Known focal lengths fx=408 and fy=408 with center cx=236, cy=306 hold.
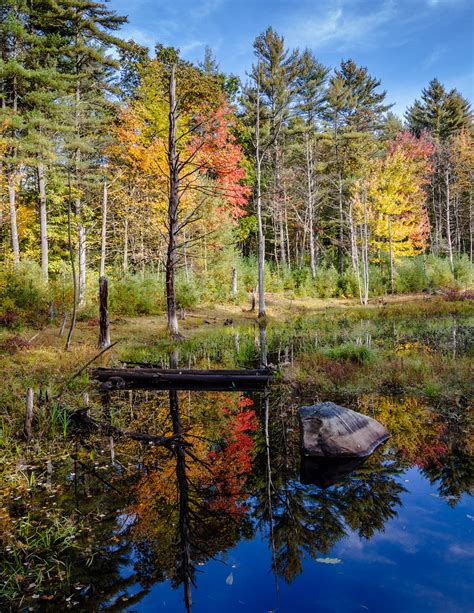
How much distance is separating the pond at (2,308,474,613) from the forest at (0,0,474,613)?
0.08 ft

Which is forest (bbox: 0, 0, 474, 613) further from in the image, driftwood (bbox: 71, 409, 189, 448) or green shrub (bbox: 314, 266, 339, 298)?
green shrub (bbox: 314, 266, 339, 298)

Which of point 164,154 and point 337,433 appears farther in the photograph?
point 164,154

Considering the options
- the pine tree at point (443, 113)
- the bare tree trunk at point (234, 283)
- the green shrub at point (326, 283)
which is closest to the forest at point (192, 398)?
the bare tree trunk at point (234, 283)

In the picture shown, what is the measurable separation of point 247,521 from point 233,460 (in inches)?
56.8

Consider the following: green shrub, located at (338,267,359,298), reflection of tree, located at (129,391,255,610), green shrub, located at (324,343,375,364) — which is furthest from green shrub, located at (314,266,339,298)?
reflection of tree, located at (129,391,255,610)

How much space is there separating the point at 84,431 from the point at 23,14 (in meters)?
25.5

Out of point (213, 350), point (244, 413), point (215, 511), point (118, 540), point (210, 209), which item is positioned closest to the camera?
point (118, 540)

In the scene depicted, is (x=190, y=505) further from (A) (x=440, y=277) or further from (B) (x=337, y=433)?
(A) (x=440, y=277)

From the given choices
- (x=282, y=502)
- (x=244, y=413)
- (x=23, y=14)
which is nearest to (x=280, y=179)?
(x=23, y=14)

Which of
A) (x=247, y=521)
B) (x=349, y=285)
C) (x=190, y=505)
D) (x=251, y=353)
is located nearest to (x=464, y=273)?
(x=349, y=285)

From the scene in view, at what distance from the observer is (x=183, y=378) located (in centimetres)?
973

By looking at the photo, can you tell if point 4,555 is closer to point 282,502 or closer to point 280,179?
point 282,502

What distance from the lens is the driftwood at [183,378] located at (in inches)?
372

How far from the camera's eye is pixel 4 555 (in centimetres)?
386
